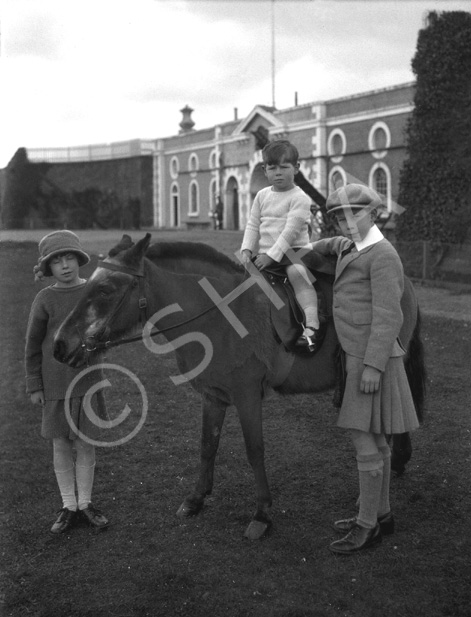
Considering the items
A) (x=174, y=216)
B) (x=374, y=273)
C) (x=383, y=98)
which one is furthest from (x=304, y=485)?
→ (x=174, y=216)

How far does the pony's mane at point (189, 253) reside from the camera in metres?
3.64

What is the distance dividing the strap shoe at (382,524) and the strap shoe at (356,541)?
129 millimetres

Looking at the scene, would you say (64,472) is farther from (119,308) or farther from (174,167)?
(174,167)

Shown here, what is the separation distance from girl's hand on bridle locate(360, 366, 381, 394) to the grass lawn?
0.93 m

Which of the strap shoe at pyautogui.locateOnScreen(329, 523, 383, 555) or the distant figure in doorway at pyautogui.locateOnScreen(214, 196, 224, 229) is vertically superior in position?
the distant figure in doorway at pyautogui.locateOnScreen(214, 196, 224, 229)

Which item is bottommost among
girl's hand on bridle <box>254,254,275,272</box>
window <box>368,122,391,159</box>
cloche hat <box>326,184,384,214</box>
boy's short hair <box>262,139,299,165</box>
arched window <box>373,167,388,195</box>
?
girl's hand on bridle <box>254,254,275,272</box>

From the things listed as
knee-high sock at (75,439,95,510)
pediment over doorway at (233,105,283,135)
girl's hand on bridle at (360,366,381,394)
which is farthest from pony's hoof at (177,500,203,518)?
pediment over doorway at (233,105,283,135)

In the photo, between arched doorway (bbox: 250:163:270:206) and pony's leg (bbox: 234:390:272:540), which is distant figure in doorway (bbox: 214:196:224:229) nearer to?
arched doorway (bbox: 250:163:270:206)

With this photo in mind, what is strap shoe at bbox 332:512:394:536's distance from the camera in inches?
146

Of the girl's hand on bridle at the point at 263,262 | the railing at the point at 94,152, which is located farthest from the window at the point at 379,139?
the girl's hand on bridle at the point at 263,262

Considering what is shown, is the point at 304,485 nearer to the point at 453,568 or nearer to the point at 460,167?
the point at 453,568

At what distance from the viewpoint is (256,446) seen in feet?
12.2

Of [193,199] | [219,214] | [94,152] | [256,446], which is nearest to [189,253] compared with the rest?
[256,446]

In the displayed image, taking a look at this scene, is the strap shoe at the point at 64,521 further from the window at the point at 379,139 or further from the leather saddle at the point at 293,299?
the window at the point at 379,139
